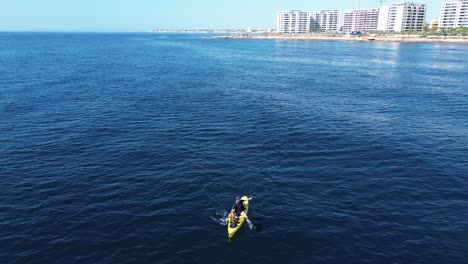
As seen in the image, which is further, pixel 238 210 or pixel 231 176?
pixel 231 176

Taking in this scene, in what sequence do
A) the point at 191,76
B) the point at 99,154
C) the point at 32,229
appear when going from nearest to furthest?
1. the point at 32,229
2. the point at 99,154
3. the point at 191,76

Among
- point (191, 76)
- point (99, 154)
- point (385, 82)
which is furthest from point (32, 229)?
point (385, 82)

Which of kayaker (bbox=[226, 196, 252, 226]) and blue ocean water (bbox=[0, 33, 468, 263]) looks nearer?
blue ocean water (bbox=[0, 33, 468, 263])

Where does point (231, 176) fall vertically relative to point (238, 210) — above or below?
below

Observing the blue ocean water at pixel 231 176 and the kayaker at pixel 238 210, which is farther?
the kayaker at pixel 238 210

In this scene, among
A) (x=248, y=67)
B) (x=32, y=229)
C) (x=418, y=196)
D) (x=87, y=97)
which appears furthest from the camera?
(x=248, y=67)

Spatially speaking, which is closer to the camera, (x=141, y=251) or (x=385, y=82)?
(x=141, y=251)

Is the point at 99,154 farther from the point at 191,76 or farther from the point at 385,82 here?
the point at 385,82
